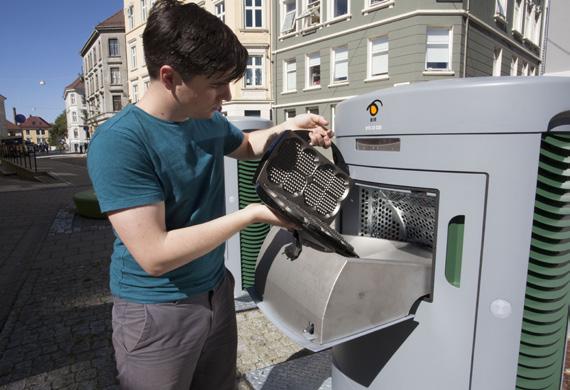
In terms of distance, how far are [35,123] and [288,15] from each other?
304 feet

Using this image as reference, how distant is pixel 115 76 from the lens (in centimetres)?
3769

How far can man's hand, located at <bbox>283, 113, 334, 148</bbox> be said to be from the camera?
4.61 ft

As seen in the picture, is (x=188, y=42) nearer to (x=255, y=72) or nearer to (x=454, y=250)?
(x=454, y=250)

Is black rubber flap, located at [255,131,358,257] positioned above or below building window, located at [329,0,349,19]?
below

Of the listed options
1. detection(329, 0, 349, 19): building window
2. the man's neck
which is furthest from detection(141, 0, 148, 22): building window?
the man's neck

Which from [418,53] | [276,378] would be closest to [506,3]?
[418,53]

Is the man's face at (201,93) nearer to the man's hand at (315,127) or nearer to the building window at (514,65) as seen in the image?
the man's hand at (315,127)

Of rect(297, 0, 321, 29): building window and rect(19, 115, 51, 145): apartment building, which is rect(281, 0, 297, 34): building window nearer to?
rect(297, 0, 321, 29): building window

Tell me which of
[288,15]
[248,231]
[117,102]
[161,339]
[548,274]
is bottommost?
[248,231]

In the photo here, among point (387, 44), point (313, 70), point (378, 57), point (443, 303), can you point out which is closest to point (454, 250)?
point (443, 303)

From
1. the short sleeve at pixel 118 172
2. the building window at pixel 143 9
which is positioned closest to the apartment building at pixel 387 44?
the building window at pixel 143 9

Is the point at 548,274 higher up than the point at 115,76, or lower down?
lower down

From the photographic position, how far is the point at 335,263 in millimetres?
1088

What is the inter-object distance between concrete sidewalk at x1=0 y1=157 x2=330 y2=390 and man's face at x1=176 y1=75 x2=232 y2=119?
5.08ft
